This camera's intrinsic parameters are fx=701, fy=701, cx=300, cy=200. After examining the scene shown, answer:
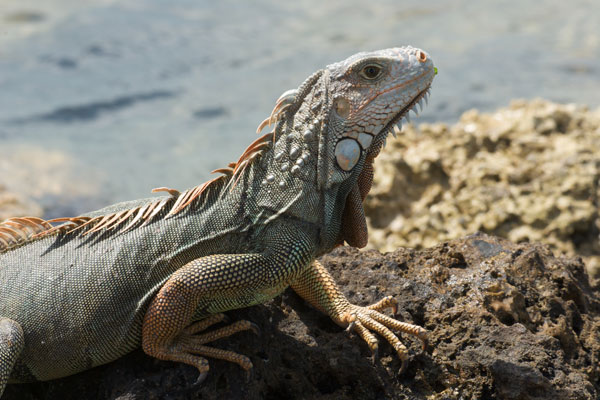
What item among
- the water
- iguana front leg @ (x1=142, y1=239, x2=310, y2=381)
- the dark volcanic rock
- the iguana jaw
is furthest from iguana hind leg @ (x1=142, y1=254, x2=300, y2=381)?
the water

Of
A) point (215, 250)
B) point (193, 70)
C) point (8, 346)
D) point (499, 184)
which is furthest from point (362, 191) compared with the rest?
point (193, 70)

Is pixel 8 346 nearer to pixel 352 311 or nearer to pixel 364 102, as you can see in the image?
pixel 352 311

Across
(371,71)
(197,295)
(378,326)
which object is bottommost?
(378,326)

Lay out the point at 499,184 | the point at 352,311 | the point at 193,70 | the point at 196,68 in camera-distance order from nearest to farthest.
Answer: the point at 352,311 → the point at 499,184 → the point at 193,70 → the point at 196,68

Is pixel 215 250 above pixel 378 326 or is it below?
above

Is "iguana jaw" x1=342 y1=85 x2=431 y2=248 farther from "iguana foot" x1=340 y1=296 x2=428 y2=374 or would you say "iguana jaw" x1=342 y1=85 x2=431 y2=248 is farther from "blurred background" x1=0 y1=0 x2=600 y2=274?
"blurred background" x1=0 y1=0 x2=600 y2=274

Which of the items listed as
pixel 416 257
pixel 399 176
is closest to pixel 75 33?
pixel 399 176

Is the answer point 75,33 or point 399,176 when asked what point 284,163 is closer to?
point 399,176
